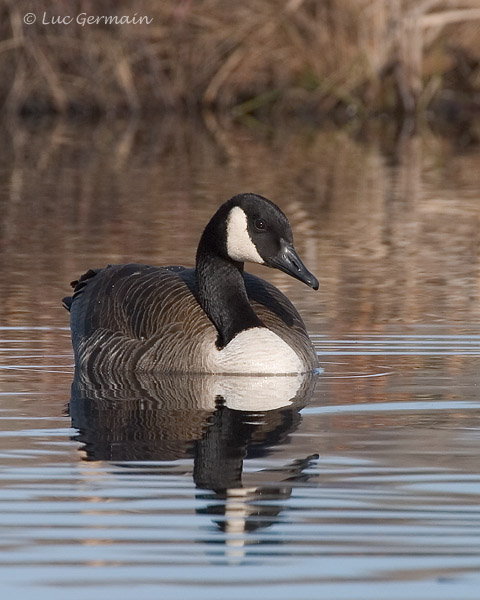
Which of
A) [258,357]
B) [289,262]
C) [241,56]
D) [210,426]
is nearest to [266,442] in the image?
[210,426]

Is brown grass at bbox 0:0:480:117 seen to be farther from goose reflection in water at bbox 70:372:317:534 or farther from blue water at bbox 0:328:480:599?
blue water at bbox 0:328:480:599

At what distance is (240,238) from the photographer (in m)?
9.41

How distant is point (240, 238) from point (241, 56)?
905 inches

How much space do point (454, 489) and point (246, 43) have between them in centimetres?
2628

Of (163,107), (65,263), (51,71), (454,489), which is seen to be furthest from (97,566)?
(163,107)

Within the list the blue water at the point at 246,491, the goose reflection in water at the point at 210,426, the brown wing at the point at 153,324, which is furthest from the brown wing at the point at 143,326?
the blue water at the point at 246,491

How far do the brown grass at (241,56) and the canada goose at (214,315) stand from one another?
2076cm

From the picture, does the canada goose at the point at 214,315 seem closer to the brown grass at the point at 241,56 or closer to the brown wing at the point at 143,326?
the brown wing at the point at 143,326

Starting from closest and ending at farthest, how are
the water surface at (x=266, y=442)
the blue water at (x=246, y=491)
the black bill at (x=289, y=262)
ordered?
the blue water at (x=246, y=491) → the water surface at (x=266, y=442) → the black bill at (x=289, y=262)

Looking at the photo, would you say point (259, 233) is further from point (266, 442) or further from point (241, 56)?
point (241, 56)

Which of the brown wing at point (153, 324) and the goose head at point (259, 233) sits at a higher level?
the goose head at point (259, 233)

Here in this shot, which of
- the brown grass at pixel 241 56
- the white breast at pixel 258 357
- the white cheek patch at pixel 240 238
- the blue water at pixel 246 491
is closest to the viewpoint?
the blue water at pixel 246 491

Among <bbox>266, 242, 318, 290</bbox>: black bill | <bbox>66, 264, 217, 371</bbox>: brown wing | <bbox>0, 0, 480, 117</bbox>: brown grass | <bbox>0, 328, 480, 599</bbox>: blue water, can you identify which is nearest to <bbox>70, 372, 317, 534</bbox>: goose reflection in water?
<bbox>0, 328, 480, 599</bbox>: blue water

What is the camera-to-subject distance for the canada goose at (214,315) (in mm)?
9141
